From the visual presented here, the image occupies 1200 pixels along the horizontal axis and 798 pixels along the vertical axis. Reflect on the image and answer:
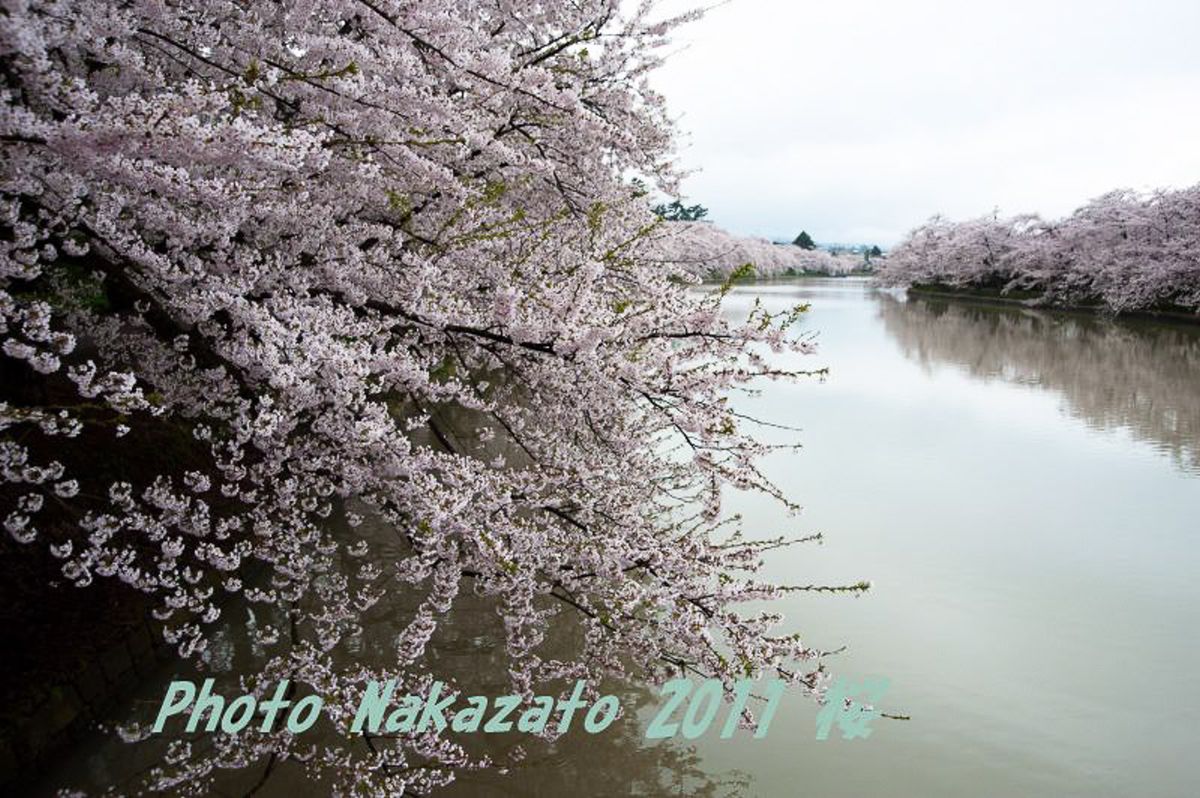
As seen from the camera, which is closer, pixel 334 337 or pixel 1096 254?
pixel 334 337

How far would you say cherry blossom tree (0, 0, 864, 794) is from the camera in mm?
2867

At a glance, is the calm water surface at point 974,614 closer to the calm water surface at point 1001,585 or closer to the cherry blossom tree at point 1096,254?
the calm water surface at point 1001,585

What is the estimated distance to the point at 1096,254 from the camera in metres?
36.5

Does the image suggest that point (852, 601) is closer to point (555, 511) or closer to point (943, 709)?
point (943, 709)

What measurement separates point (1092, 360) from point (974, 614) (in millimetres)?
18113

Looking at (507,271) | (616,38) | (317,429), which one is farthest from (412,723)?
(616,38)

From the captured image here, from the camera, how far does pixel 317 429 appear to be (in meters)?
3.57

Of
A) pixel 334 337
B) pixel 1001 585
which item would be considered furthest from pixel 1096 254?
pixel 334 337

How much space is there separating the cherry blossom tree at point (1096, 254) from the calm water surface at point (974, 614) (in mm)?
18857

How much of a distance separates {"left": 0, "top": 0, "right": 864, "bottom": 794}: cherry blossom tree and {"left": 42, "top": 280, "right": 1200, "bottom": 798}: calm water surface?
2.47 ft

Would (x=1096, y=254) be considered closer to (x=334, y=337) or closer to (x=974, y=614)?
(x=974, y=614)

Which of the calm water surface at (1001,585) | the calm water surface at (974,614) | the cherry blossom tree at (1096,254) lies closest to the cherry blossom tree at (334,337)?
the calm water surface at (974,614)

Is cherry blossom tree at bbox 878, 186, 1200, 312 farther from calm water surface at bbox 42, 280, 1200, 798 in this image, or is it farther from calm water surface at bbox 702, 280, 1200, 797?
calm water surface at bbox 42, 280, 1200, 798

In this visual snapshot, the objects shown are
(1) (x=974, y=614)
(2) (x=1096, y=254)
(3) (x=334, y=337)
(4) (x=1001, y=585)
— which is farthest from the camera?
(2) (x=1096, y=254)
